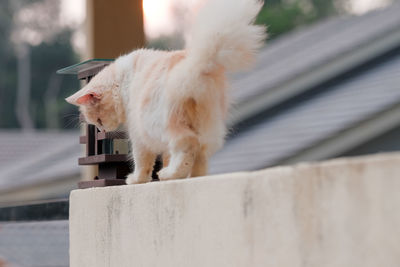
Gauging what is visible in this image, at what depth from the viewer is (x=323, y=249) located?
5.74ft

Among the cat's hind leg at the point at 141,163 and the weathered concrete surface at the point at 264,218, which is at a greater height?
the cat's hind leg at the point at 141,163

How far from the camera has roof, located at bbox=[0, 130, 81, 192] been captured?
962 centimetres

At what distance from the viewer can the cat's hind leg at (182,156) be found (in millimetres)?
2564

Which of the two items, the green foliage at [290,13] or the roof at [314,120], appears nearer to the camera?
the roof at [314,120]

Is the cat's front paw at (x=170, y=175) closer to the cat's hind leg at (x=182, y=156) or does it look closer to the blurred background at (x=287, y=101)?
the cat's hind leg at (x=182, y=156)

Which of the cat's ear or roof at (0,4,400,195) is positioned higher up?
roof at (0,4,400,195)

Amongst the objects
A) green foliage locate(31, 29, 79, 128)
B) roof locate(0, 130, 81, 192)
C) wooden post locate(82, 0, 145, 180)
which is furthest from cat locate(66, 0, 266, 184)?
green foliage locate(31, 29, 79, 128)

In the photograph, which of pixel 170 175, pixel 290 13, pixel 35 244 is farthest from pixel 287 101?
pixel 290 13

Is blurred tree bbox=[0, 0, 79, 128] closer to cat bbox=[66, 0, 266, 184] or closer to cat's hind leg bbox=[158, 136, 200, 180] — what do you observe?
cat bbox=[66, 0, 266, 184]

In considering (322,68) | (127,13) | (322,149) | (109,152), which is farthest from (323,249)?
(322,68)

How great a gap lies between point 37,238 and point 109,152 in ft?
10.2

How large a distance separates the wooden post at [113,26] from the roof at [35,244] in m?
1.16

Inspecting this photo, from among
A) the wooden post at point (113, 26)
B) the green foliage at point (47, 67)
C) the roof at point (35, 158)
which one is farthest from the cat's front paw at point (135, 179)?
the green foliage at point (47, 67)

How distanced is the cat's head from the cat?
0.42 feet
